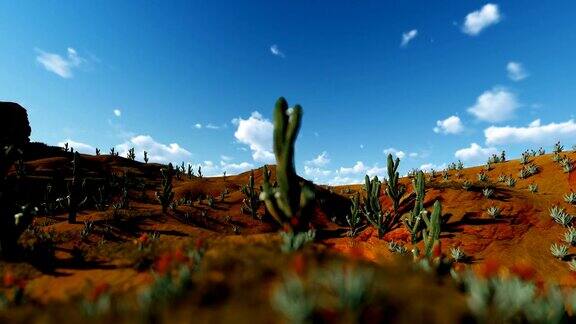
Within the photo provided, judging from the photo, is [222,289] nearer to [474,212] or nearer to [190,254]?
[190,254]

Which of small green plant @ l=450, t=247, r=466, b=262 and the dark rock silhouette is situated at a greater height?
the dark rock silhouette

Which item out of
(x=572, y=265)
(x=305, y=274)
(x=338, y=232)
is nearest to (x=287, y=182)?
(x=305, y=274)

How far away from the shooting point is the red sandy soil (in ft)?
23.7

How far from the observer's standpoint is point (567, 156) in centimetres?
2367

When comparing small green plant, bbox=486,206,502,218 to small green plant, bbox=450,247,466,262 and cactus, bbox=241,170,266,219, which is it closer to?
small green plant, bbox=450,247,466,262

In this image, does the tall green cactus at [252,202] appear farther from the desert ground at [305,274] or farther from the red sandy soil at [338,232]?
the desert ground at [305,274]

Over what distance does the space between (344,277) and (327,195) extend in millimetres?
24999

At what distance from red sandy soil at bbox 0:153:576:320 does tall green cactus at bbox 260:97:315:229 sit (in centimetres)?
86

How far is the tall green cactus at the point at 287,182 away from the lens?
7.76 metres

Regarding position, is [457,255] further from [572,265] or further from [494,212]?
[494,212]

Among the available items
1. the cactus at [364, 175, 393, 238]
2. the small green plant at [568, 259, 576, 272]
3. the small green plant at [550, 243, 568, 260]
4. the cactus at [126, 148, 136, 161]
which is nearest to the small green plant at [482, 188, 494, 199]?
the cactus at [364, 175, 393, 238]

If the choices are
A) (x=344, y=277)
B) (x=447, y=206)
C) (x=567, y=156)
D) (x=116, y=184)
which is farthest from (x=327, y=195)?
(x=344, y=277)

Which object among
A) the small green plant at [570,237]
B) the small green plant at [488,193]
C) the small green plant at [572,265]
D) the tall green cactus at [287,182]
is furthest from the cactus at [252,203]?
the small green plant at [572,265]

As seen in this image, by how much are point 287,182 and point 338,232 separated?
15.6 meters
